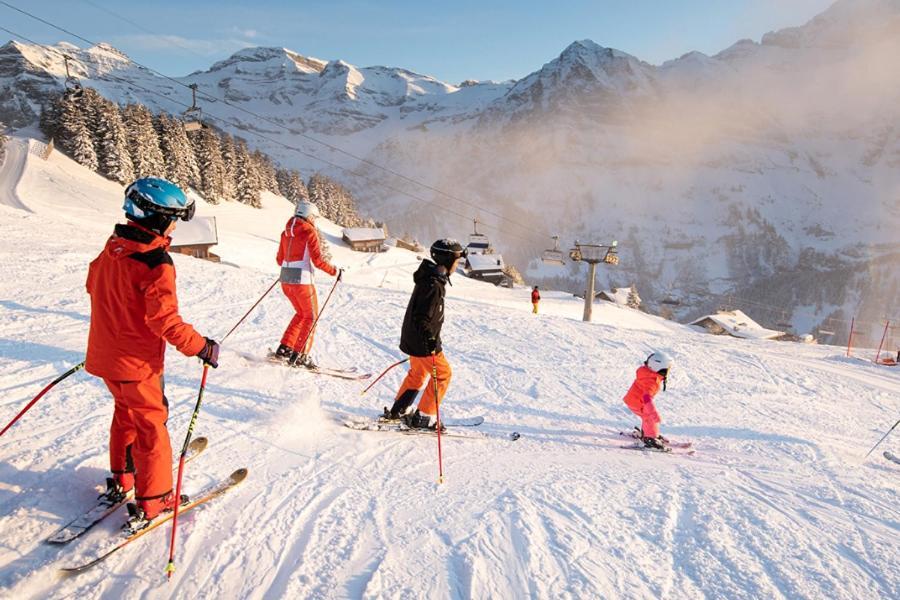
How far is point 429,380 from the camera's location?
4820 millimetres

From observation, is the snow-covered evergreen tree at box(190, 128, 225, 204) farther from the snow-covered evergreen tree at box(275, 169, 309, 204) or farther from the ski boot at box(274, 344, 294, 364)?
the ski boot at box(274, 344, 294, 364)

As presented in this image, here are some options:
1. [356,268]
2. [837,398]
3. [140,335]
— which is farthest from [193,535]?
[356,268]

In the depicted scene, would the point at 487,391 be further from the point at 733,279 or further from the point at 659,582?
the point at 733,279

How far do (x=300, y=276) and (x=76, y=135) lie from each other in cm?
5319

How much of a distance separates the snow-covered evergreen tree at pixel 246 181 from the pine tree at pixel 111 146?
13257mm

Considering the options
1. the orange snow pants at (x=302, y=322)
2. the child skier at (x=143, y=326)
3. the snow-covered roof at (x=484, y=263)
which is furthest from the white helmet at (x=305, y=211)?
the snow-covered roof at (x=484, y=263)

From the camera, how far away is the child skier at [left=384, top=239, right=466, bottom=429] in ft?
14.4

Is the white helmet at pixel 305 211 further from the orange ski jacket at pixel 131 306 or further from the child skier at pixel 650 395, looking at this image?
the child skier at pixel 650 395

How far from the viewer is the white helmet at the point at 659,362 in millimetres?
5414

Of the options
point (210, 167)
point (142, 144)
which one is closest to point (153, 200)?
point (142, 144)

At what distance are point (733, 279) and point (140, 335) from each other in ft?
634

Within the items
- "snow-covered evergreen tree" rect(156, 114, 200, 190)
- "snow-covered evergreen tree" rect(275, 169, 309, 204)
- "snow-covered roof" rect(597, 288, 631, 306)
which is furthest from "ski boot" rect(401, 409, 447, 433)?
"snow-covered evergreen tree" rect(275, 169, 309, 204)

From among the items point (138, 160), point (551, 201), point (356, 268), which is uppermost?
point (551, 201)

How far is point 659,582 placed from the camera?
282cm
